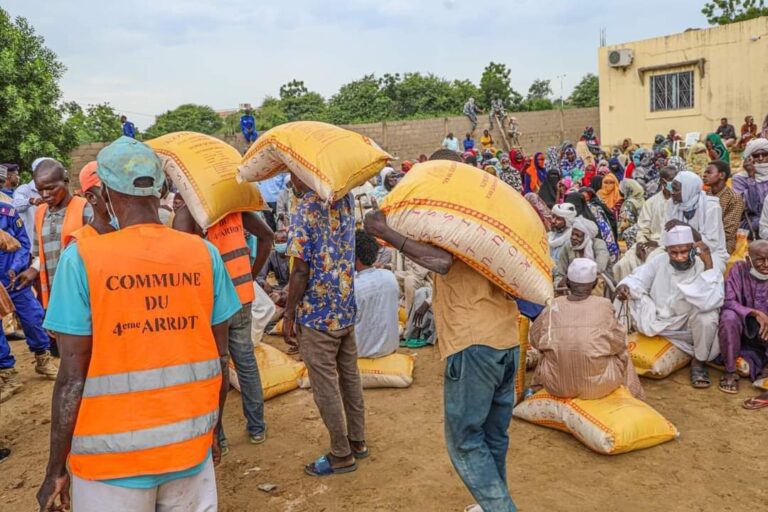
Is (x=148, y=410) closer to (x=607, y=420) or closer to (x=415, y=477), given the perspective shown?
(x=415, y=477)

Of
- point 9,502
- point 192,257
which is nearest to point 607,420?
point 192,257

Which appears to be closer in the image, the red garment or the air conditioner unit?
the red garment

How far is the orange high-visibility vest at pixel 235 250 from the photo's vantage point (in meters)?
3.57

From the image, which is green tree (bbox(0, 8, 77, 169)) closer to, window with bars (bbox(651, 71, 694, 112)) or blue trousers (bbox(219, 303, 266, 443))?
blue trousers (bbox(219, 303, 266, 443))

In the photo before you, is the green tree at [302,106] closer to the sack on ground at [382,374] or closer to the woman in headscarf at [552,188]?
the woman in headscarf at [552,188]

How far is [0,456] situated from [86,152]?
511 inches

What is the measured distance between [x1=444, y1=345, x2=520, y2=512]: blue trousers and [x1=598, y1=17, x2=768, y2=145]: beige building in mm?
19138

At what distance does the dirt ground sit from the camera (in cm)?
321

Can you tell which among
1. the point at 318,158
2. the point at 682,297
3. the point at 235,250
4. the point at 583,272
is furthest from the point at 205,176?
the point at 682,297

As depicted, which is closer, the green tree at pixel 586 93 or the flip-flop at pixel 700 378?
the flip-flop at pixel 700 378

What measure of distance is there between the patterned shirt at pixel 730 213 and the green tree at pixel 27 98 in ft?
37.4

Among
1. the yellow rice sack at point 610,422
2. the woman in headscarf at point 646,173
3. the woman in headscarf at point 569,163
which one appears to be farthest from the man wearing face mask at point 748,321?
the woman in headscarf at point 569,163

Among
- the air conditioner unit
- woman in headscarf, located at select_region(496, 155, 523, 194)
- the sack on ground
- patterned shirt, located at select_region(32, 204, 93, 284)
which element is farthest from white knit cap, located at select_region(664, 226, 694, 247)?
the air conditioner unit

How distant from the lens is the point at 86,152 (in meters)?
15.3
